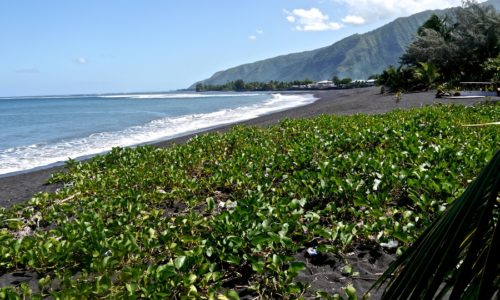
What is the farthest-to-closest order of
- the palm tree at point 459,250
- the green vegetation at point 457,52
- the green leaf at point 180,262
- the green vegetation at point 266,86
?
1. the green vegetation at point 266,86
2. the green vegetation at point 457,52
3. the green leaf at point 180,262
4. the palm tree at point 459,250

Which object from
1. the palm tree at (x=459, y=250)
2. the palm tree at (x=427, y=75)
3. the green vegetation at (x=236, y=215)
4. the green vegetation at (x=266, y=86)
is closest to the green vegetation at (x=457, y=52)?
the palm tree at (x=427, y=75)

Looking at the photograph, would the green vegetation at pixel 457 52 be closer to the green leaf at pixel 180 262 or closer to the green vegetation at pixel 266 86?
the green leaf at pixel 180 262

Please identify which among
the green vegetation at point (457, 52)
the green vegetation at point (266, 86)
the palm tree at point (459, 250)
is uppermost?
the green vegetation at point (457, 52)

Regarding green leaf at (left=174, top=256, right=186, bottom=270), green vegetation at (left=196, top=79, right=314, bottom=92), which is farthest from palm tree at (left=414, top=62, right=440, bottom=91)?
green vegetation at (left=196, top=79, right=314, bottom=92)

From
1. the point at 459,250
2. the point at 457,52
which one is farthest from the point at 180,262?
the point at 457,52

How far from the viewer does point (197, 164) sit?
8672 mm

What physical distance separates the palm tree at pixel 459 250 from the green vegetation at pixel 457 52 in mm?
32545

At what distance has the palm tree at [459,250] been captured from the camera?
519 mm

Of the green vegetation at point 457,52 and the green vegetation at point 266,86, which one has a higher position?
the green vegetation at point 457,52

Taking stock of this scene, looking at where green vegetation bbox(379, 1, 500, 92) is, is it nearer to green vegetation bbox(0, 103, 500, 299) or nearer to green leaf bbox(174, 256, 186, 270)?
green vegetation bbox(0, 103, 500, 299)

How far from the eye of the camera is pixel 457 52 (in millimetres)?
34062

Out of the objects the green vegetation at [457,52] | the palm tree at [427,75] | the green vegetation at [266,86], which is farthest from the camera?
the green vegetation at [266,86]

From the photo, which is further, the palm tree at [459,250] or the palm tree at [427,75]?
the palm tree at [427,75]

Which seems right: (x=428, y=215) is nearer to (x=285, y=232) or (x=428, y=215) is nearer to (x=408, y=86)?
(x=285, y=232)
